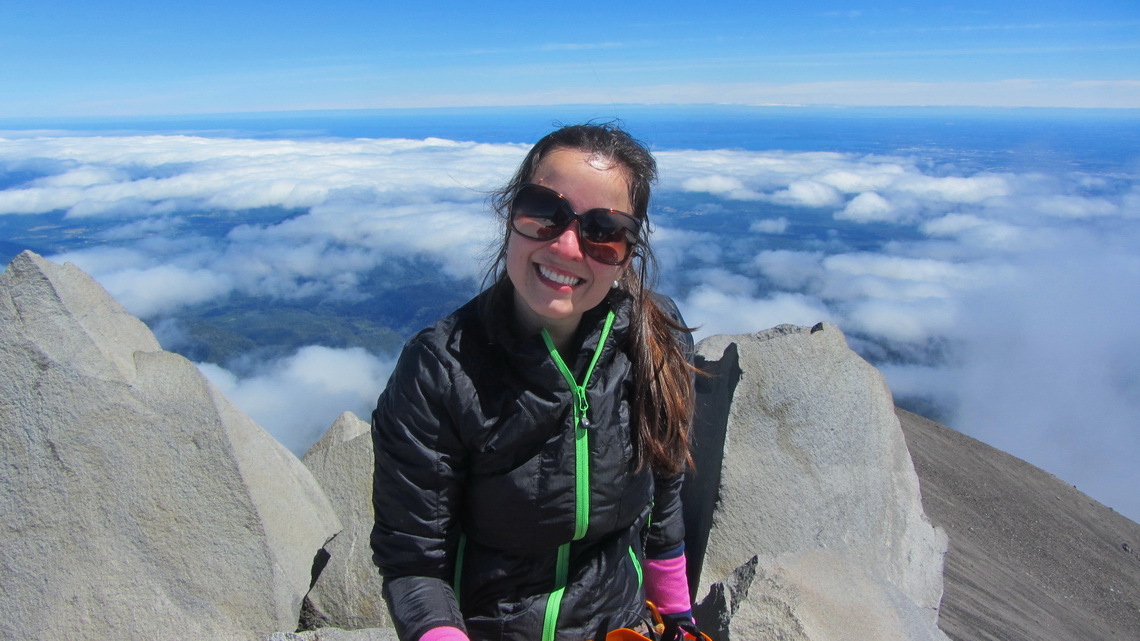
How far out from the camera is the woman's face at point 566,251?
6.41 feet

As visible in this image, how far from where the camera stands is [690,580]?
4.48 meters

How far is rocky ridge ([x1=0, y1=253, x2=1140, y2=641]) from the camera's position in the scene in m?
3.80

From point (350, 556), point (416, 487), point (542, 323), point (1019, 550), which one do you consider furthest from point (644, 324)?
point (1019, 550)

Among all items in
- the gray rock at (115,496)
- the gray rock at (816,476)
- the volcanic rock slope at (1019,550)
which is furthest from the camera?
the volcanic rock slope at (1019,550)

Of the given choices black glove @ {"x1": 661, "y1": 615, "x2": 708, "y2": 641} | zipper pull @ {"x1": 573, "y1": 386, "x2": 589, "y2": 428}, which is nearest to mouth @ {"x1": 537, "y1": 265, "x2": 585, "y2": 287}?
zipper pull @ {"x1": 573, "y1": 386, "x2": 589, "y2": 428}

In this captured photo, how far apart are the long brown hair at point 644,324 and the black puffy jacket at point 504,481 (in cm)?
6

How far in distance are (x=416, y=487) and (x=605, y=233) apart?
93 cm

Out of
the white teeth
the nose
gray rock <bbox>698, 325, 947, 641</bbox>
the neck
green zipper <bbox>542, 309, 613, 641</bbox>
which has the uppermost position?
the nose

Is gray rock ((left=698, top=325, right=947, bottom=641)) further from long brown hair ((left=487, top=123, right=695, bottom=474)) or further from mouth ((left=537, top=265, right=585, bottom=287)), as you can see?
mouth ((left=537, top=265, right=585, bottom=287))

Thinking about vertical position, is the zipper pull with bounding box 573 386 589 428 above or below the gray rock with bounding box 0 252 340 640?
above

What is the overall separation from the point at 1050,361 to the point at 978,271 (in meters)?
59.8

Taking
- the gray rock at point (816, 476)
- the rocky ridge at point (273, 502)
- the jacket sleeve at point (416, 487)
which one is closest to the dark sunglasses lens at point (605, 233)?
the jacket sleeve at point (416, 487)

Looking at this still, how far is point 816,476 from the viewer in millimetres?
4953

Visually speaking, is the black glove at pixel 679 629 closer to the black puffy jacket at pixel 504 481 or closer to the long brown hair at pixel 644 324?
the black puffy jacket at pixel 504 481
